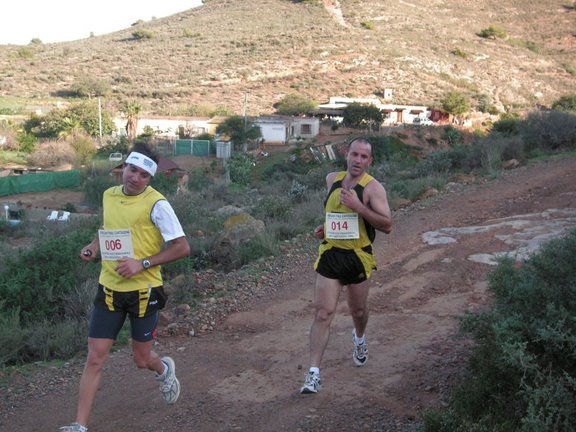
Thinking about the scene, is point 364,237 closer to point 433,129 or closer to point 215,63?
point 433,129

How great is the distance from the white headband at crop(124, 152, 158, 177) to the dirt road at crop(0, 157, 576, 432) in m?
1.75

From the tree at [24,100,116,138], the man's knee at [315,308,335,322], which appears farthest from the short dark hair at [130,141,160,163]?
the tree at [24,100,116,138]

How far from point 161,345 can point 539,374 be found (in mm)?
4111

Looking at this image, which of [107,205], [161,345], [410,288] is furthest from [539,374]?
[410,288]

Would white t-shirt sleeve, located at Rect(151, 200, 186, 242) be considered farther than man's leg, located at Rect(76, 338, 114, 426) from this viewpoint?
Yes

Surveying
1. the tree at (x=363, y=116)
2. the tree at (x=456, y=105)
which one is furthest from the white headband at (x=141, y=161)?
the tree at (x=456, y=105)

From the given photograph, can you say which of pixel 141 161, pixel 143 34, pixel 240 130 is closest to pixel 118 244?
pixel 141 161

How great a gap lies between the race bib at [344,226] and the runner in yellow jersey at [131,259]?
1.16 m

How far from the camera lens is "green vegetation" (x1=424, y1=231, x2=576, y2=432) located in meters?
3.40

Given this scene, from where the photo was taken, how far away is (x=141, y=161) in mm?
4457

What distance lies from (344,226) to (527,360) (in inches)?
71.9

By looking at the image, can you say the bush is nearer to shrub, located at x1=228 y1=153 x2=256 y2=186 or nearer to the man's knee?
shrub, located at x1=228 y1=153 x2=256 y2=186

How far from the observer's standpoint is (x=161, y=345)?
22.0 feet

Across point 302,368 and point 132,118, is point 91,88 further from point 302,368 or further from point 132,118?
point 302,368
